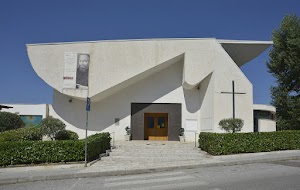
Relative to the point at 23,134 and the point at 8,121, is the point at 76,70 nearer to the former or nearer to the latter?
the point at 8,121

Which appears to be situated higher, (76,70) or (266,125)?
(76,70)

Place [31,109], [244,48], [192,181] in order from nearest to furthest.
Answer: [192,181]
[244,48]
[31,109]

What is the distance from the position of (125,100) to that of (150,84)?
240 centimetres

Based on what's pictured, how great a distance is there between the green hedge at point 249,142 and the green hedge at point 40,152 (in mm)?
6458

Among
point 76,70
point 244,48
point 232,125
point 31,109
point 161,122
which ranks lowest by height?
point 232,125

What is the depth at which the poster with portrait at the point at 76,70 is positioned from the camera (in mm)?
21344

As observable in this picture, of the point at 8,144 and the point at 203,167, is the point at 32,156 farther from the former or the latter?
the point at 203,167

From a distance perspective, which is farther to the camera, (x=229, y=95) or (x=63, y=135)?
(x=229, y=95)

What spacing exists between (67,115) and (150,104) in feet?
22.0

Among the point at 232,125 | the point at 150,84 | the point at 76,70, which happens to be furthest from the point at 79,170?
the point at 150,84

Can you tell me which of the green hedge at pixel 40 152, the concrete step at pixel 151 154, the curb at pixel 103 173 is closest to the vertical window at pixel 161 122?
the concrete step at pixel 151 154

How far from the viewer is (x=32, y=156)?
12078 mm

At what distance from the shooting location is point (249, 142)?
14750mm

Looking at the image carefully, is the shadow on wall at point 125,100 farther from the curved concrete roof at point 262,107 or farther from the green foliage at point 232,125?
the green foliage at point 232,125
